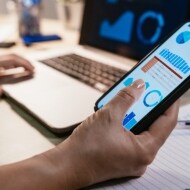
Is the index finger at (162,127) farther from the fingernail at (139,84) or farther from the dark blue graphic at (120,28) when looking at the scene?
the dark blue graphic at (120,28)

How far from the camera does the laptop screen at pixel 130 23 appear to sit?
88cm

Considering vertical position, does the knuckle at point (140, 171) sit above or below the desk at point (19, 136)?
above

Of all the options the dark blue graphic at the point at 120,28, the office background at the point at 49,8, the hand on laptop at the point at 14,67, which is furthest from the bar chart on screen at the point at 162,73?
the office background at the point at 49,8

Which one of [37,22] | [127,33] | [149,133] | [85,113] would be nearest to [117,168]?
[149,133]

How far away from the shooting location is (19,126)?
0.56 meters

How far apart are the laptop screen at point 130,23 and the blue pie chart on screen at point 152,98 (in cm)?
42

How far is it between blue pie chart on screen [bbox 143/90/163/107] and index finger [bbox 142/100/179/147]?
2 centimetres

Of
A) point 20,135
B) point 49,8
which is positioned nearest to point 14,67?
point 20,135

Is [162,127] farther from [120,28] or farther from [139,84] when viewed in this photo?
[120,28]

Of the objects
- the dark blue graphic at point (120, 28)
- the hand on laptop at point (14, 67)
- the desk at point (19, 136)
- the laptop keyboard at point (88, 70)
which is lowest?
the desk at point (19, 136)

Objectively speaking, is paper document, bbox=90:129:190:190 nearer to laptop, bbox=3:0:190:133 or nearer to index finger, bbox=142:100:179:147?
index finger, bbox=142:100:179:147

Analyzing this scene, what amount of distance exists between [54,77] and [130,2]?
377mm

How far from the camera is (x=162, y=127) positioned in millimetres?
438

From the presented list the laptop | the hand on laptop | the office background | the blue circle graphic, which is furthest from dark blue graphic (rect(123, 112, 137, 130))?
the office background
